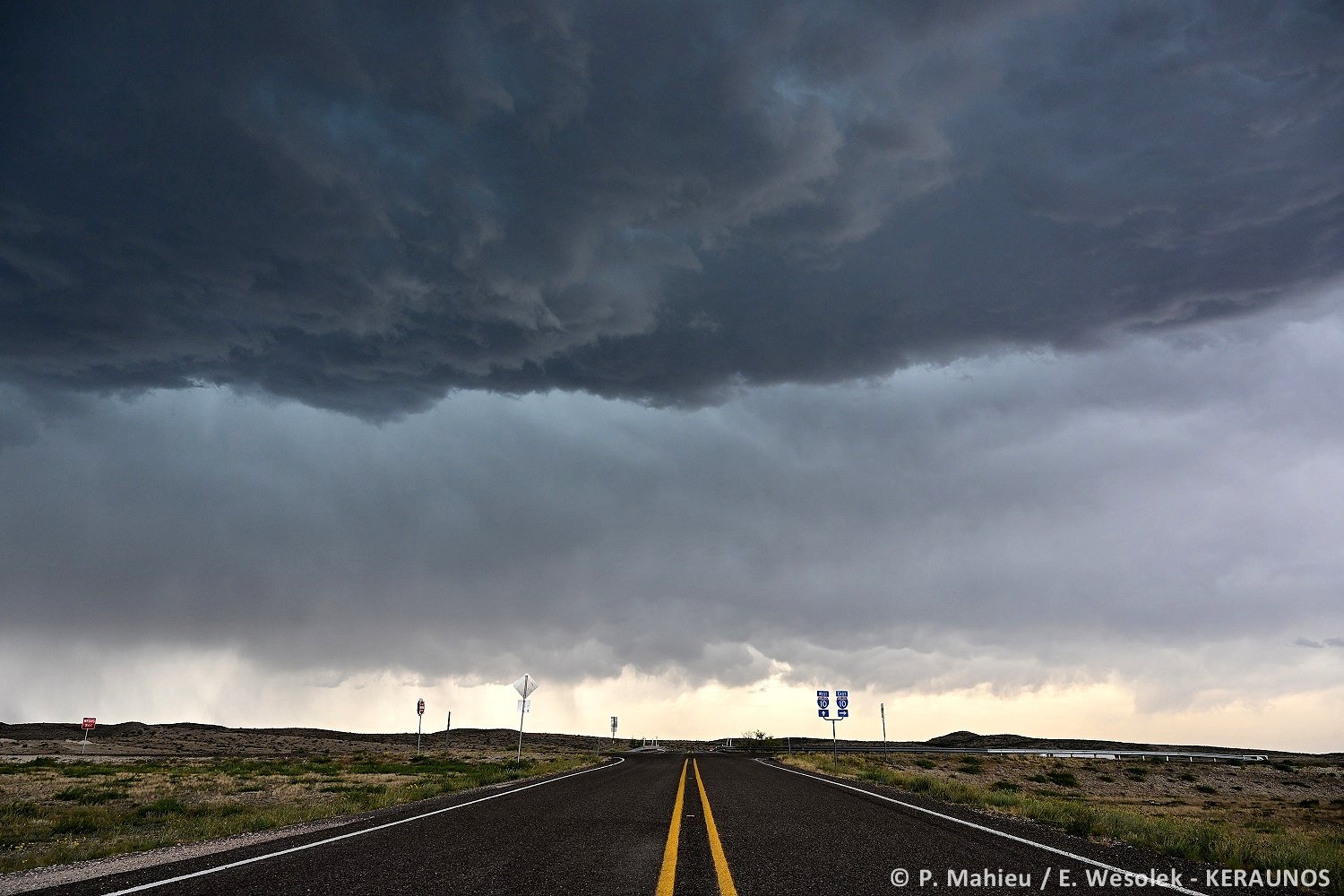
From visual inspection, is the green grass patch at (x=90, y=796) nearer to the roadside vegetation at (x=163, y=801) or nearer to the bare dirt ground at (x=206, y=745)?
the roadside vegetation at (x=163, y=801)

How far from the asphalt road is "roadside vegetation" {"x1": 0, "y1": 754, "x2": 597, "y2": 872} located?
3227mm

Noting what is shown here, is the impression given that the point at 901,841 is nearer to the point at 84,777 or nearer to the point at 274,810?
the point at 274,810

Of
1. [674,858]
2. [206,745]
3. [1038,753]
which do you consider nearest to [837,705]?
[674,858]

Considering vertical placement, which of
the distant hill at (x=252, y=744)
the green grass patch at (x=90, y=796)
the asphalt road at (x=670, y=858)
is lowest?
the distant hill at (x=252, y=744)

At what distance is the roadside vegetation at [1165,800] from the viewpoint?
1073cm

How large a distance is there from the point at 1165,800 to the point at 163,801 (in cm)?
4624

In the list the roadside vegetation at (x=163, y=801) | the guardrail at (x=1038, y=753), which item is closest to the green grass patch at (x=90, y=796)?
the roadside vegetation at (x=163, y=801)

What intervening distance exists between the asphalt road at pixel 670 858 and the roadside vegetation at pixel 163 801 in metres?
3.23

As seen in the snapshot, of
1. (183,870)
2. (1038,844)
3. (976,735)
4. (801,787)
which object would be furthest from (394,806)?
(976,735)

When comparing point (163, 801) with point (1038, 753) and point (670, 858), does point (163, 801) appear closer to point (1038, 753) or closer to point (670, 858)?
point (670, 858)

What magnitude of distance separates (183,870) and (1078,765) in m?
68.6

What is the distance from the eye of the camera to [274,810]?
56.0ft

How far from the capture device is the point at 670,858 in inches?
357

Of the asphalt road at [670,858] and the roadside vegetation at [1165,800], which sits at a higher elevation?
the asphalt road at [670,858]
